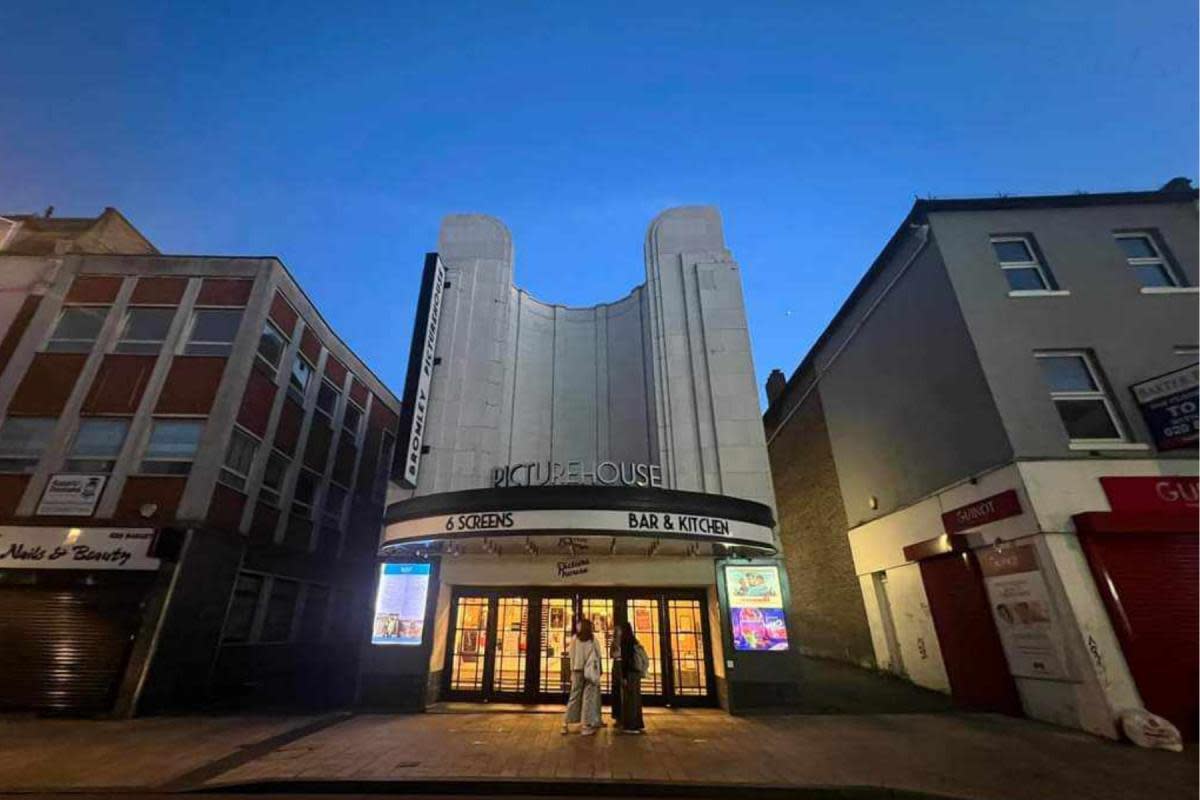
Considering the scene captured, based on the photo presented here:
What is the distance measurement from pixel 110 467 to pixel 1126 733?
2207cm

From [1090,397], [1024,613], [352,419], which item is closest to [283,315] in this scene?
[352,419]

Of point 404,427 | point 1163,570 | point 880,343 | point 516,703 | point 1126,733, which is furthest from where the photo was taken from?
point 880,343

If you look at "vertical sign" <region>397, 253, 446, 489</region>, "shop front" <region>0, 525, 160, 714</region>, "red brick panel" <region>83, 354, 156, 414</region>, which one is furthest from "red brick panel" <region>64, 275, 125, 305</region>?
"vertical sign" <region>397, 253, 446, 489</region>

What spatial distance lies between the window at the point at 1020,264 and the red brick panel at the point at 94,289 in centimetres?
2481

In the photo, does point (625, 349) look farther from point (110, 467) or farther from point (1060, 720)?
point (110, 467)

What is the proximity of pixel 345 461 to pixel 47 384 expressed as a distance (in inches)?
341

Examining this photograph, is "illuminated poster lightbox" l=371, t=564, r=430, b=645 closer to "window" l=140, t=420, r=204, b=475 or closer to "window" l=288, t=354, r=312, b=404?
"window" l=140, t=420, r=204, b=475

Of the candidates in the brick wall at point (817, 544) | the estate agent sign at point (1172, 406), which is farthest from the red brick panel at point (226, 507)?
the estate agent sign at point (1172, 406)

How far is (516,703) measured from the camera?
11.0 m

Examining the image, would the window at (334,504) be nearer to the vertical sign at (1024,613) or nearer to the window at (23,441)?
the window at (23,441)

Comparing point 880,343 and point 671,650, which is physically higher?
point 880,343

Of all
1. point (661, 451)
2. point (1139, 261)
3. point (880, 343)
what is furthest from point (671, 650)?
point (1139, 261)

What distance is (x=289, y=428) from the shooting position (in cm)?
1666

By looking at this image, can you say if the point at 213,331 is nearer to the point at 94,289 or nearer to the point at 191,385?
the point at 191,385
